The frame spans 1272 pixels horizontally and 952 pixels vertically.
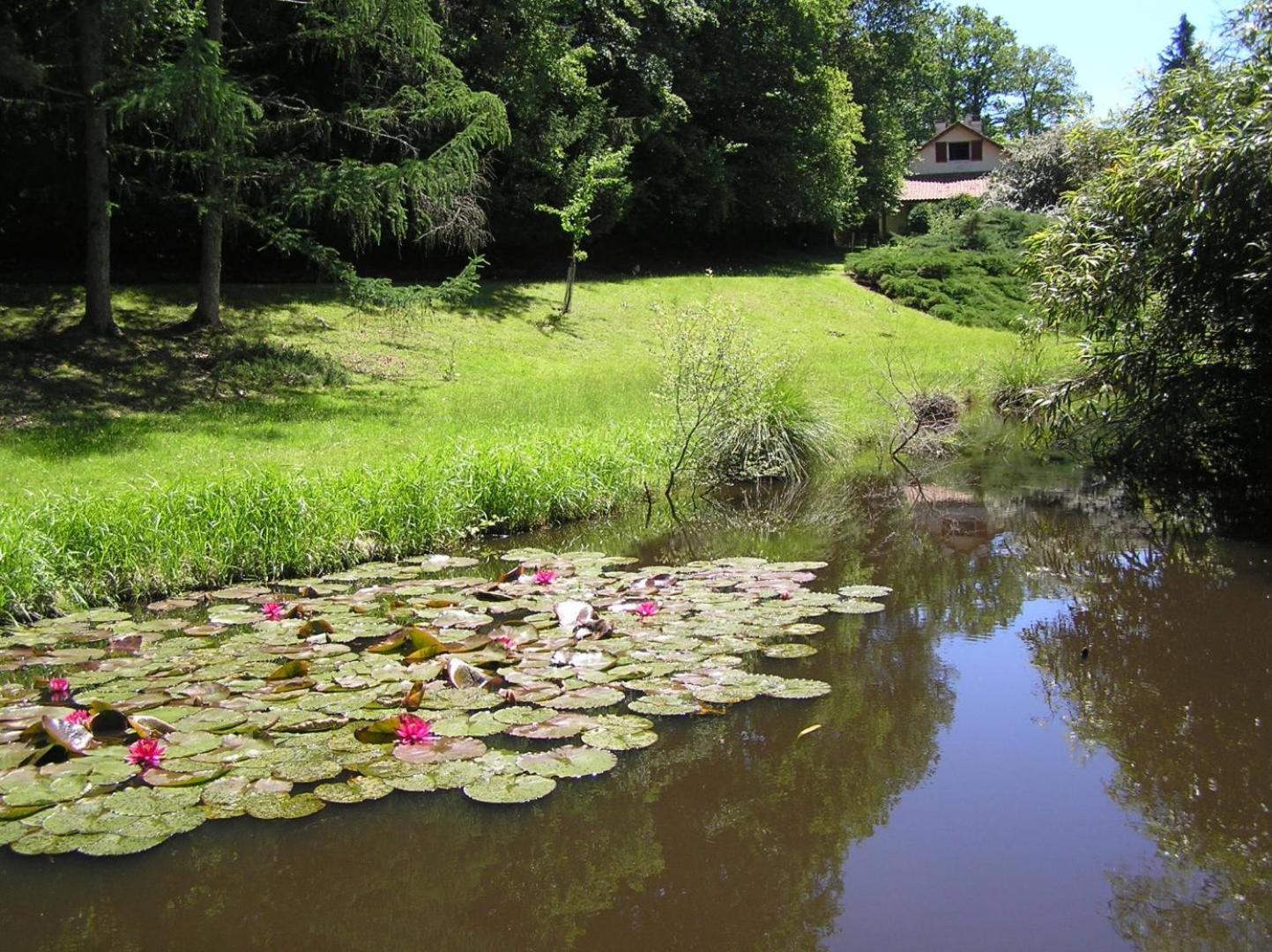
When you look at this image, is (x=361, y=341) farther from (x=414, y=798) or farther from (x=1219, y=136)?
(x=414, y=798)

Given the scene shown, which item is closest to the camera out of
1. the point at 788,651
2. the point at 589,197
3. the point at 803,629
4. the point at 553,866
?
the point at 553,866

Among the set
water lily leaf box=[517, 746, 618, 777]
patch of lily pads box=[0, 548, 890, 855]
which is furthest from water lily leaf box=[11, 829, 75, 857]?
water lily leaf box=[517, 746, 618, 777]

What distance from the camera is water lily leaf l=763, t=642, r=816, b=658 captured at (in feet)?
20.0

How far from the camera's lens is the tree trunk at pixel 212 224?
15477 mm

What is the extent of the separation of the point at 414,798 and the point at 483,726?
0.53 m

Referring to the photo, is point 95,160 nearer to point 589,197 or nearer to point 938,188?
point 589,197

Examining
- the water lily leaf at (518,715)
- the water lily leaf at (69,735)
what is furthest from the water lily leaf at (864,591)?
the water lily leaf at (69,735)

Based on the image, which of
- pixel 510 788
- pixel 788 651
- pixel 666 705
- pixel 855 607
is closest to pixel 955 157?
pixel 855 607

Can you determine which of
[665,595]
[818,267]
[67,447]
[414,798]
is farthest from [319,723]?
[818,267]

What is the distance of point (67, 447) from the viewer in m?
11.1

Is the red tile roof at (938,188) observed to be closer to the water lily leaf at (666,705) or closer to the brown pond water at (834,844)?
the brown pond water at (834,844)

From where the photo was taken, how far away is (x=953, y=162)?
185ft

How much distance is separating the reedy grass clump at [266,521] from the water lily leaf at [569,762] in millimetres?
3964

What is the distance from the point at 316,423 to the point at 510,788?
9.81 meters
